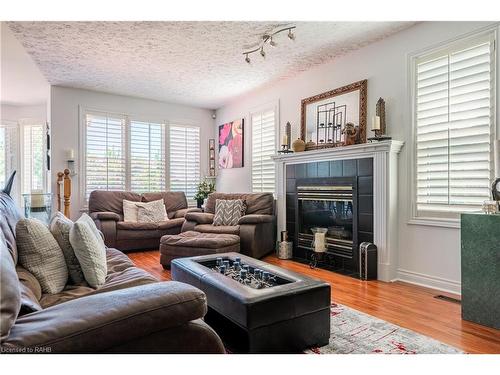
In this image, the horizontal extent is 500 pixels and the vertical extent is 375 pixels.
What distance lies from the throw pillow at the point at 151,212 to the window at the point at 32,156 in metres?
2.74

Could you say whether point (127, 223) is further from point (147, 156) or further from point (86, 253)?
point (86, 253)

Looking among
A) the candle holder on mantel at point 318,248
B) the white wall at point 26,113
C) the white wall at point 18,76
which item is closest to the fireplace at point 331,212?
the candle holder on mantel at point 318,248

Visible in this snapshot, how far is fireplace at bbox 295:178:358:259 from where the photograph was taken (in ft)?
12.2

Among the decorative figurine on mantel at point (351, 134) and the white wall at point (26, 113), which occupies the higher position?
the white wall at point (26, 113)

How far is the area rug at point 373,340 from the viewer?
74.4 inches

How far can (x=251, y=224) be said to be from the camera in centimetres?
426

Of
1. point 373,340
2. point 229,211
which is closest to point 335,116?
point 229,211

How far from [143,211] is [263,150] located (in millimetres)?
2213

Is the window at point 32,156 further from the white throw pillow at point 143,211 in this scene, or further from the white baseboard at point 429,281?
the white baseboard at point 429,281

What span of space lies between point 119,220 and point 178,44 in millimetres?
2752

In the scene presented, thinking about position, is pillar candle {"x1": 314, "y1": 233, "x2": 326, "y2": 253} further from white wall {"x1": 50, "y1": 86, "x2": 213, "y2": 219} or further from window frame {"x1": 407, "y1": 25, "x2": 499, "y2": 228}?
white wall {"x1": 50, "y1": 86, "x2": 213, "y2": 219}

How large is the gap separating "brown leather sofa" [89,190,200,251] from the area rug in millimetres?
3415

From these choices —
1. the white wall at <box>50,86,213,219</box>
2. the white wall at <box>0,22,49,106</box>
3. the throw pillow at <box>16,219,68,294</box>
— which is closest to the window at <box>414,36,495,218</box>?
the throw pillow at <box>16,219,68,294</box>

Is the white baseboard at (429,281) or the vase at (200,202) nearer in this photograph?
the white baseboard at (429,281)
